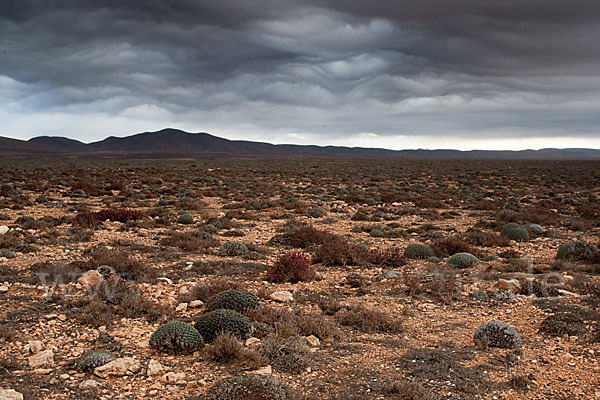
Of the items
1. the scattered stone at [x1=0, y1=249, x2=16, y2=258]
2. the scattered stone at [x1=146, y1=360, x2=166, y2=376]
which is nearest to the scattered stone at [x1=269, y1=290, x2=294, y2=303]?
the scattered stone at [x1=146, y1=360, x2=166, y2=376]

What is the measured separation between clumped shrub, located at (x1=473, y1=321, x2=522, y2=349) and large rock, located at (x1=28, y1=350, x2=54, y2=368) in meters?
5.18

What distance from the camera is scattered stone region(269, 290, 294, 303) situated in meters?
7.53

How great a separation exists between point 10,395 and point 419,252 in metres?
8.58

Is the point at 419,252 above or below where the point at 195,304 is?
above

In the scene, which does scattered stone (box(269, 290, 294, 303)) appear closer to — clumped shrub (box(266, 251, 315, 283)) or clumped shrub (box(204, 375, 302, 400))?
clumped shrub (box(266, 251, 315, 283))

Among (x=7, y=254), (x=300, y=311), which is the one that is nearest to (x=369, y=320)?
(x=300, y=311)

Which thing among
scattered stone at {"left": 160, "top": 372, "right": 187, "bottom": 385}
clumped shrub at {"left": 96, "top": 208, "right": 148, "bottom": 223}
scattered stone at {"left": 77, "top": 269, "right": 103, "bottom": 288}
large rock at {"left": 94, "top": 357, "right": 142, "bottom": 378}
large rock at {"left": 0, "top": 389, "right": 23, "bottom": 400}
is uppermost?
clumped shrub at {"left": 96, "top": 208, "right": 148, "bottom": 223}

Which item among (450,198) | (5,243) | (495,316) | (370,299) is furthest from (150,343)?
(450,198)

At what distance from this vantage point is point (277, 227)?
575 inches

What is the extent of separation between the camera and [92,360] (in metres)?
5.00

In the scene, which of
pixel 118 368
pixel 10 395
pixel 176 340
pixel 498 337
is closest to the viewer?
pixel 10 395

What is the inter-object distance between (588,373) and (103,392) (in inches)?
207

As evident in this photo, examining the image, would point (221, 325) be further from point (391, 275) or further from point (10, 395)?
point (391, 275)

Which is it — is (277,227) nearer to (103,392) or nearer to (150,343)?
(150,343)
